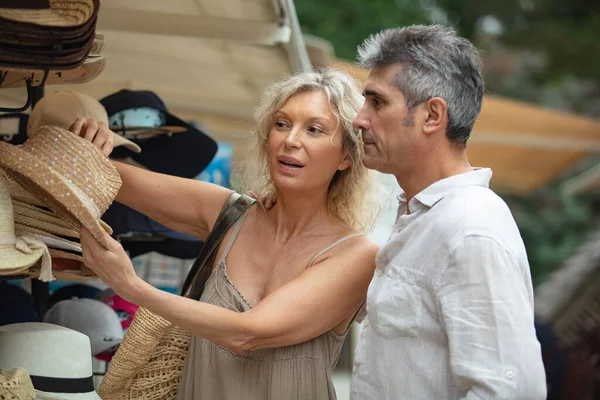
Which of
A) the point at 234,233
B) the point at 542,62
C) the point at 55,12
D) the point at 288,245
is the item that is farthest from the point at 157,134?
the point at 542,62

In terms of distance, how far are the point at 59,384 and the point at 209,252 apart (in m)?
0.73

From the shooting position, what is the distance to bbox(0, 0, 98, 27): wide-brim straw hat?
2137mm

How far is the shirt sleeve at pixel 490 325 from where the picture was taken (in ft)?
6.83

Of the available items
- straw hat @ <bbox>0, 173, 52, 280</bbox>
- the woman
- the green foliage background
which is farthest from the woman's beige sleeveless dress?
the green foliage background

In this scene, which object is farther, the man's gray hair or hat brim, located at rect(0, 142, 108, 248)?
the man's gray hair

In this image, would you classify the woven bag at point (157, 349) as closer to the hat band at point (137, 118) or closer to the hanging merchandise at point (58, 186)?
the hanging merchandise at point (58, 186)

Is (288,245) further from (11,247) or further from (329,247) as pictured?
(11,247)

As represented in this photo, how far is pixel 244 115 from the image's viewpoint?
6.36 m

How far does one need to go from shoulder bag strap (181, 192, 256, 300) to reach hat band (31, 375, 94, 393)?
1.97 feet

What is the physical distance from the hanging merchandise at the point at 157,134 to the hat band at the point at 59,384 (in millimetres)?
1232

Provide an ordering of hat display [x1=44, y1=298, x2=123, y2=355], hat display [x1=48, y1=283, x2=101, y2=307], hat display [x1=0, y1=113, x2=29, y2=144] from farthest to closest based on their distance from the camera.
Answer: hat display [x1=48, y1=283, x2=101, y2=307] → hat display [x1=0, y1=113, x2=29, y2=144] → hat display [x1=44, y1=298, x2=123, y2=355]

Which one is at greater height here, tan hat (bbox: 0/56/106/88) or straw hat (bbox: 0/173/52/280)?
tan hat (bbox: 0/56/106/88)

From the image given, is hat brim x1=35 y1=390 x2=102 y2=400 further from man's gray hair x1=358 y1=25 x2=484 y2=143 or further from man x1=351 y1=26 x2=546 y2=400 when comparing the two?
man's gray hair x1=358 y1=25 x2=484 y2=143

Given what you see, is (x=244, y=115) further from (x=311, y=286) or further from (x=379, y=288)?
(x=379, y=288)
